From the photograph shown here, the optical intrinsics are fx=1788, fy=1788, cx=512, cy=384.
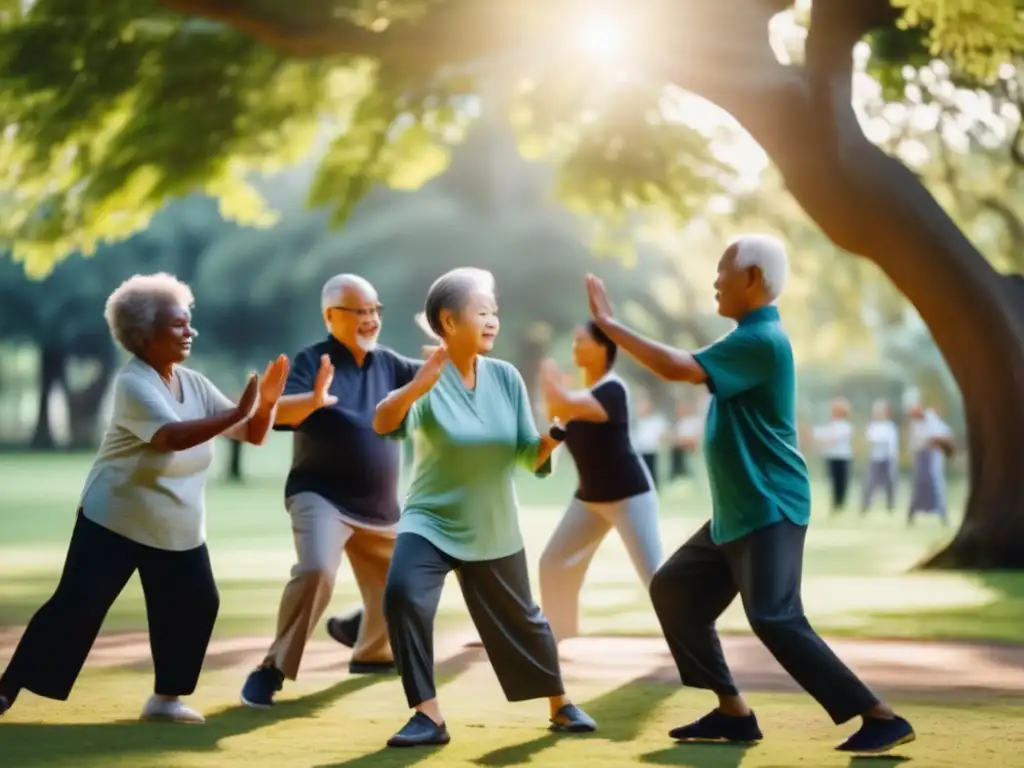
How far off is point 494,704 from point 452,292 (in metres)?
2.31

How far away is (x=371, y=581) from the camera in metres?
9.98

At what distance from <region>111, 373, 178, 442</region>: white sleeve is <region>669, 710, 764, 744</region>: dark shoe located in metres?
2.62

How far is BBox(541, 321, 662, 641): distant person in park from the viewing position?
10727 mm

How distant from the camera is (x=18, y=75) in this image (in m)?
17.5

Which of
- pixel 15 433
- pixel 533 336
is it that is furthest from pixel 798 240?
pixel 15 433

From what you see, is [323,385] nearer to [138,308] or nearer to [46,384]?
[138,308]

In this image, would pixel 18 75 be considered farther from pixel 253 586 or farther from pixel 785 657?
pixel 785 657

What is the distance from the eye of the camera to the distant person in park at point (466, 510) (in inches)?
298

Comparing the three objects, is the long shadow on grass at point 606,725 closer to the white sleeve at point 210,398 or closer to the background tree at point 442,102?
the white sleeve at point 210,398

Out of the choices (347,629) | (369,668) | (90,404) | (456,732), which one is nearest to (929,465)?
(347,629)

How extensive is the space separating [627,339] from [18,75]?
39.5 ft

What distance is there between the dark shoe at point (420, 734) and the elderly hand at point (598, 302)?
6.10ft

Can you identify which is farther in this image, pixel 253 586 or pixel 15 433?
pixel 15 433

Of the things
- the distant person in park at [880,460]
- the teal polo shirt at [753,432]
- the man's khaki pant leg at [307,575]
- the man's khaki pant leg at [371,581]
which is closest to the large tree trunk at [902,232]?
the man's khaki pant leg at [371,581]
